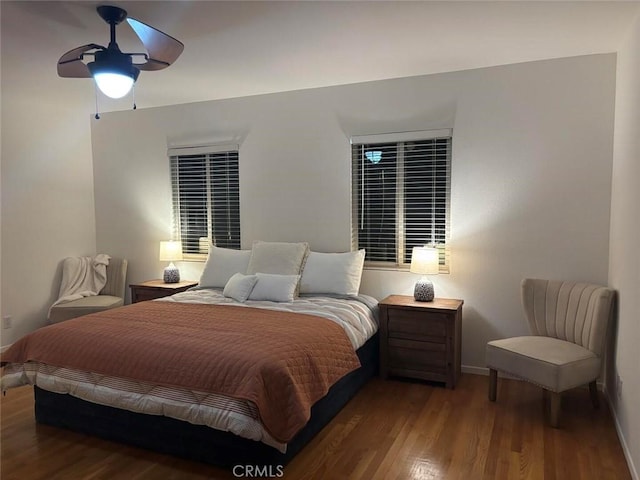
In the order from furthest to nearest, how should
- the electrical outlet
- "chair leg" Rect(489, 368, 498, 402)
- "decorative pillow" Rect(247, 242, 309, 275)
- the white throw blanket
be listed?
1. the white throw blanket
2. "decorative pillow" Rect(247, 242, 309, 275)
3. "chair leg" Rect(489, 368, 498, 402)
4. the electrical outlet

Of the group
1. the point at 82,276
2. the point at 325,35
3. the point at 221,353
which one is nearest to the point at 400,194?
the point at 325,35

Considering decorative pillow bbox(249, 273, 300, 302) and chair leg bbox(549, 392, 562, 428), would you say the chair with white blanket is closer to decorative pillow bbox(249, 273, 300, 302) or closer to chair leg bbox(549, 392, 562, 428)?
decorative pillow bbox(249, 273, 300, 302)

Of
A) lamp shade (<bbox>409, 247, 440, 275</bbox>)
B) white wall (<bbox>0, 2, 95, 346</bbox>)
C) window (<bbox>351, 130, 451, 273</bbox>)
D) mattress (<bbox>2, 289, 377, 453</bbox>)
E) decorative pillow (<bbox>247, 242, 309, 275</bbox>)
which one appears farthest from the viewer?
white wall (<bbox>0, 2, 95, 346</bbox>)

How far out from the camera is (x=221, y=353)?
2396mm

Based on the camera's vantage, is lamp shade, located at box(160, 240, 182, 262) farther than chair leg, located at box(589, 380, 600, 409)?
Yes

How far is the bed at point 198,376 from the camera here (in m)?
2.24

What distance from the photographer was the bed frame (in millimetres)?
2357

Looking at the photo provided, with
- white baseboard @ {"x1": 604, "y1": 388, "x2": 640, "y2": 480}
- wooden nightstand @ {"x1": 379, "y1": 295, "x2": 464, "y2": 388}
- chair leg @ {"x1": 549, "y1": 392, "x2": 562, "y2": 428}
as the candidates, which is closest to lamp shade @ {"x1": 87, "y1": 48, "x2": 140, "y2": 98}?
wooden nightstand @ {"x1": 379, "y1": 295, "x2": 464, "y2": 388}

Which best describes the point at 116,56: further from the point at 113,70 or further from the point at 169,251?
the point at 169,251

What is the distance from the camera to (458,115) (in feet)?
12.2

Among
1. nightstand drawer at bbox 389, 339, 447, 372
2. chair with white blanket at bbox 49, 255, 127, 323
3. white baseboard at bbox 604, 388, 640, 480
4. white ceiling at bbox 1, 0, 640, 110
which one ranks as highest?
white ceiling at bbox 1, 0, 640, 110

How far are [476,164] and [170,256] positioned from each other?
315cm

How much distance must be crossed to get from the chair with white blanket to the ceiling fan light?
2.67 metres

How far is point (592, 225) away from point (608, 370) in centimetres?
105
